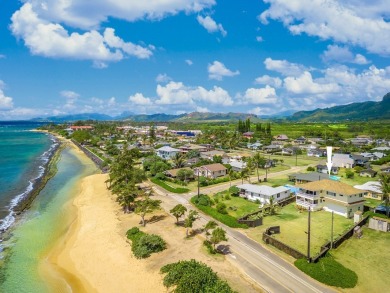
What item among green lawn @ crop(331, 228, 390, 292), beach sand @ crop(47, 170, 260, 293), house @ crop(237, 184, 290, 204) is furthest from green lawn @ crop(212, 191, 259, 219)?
green lawn @ crop(331, 228, 390, 292)

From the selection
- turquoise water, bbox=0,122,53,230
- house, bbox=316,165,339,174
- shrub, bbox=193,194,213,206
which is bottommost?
house, bbox=316,165,339,174

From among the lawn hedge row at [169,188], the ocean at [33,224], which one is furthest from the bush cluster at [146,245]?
the lawn hedge row at [169,188]

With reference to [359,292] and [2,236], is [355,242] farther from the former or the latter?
[2,236]

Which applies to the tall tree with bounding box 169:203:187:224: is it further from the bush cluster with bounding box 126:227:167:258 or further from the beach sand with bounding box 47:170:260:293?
the bush cluster with bounding box 126:227:167:258

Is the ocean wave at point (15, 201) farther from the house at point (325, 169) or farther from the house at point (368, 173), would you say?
the house at point (368, 173)

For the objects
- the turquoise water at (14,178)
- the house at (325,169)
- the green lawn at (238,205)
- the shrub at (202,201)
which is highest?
the shrub at (202,201)

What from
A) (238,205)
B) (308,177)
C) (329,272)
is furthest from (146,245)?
(308,177)

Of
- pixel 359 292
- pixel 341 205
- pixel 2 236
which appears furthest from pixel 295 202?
pixel 2 236
